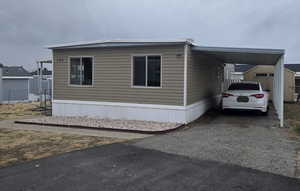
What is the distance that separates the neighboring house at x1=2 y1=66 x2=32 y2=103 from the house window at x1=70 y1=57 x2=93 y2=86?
38.2 feet

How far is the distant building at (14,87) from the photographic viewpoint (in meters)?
21.7

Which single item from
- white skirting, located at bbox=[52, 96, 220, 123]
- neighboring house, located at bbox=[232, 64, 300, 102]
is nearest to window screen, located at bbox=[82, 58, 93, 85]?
white skirting, located at bbox=[52, 96, 220, 123]

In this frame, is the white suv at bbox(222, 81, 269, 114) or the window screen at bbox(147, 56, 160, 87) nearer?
the window screen at bbox(147, 56, 160, 87)

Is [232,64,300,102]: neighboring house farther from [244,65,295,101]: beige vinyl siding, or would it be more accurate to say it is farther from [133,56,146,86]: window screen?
[133,56,146,86]: window screen

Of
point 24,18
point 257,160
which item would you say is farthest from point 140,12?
point 257,160

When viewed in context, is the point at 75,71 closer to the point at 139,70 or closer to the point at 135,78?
the point at 135,78

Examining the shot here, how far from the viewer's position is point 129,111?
36.7ft

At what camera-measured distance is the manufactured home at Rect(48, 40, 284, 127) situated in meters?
10.3

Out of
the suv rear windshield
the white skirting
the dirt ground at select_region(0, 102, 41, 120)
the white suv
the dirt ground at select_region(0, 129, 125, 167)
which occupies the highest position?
the suv rear windshield

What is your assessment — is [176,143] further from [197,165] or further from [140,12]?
[140,12]

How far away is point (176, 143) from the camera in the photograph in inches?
293

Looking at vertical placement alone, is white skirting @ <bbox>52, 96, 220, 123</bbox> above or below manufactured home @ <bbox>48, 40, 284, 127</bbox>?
below

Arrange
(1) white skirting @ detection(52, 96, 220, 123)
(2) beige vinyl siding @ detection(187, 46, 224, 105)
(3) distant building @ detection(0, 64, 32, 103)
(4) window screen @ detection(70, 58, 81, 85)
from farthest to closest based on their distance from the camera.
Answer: (3) distant building @ detection(0, 64, 32, 103)
(4) window screen @ detection(70, 58, 81, 85)
(2) beige vinyl siding @ detection(187, 46, 224, 105)
(1) white skirting @ detection(52, 96, 220, 123)

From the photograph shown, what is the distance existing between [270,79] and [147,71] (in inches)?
620
